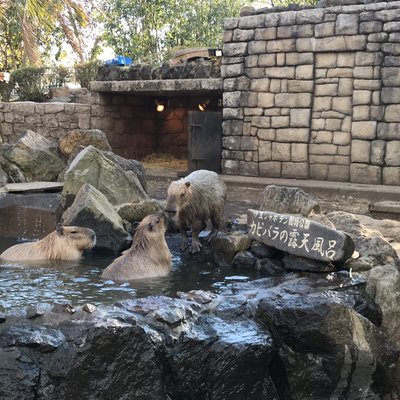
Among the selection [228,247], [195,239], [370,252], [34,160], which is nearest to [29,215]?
[34,160]

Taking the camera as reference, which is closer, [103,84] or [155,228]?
[155,228]

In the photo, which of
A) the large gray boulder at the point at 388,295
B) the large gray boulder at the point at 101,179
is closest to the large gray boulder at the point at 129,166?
the large gray boulder at the point at 101,179

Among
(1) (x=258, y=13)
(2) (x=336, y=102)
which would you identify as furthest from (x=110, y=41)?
(2) (x=336, y=102)

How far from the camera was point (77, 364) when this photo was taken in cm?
396

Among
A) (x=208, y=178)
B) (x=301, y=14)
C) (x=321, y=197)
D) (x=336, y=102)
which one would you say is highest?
(x=301, y=14)

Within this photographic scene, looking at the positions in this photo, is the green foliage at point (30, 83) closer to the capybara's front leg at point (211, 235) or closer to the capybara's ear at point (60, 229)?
the capybara's front leg at point (211, 235)

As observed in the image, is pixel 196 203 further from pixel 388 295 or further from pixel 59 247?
pixel 388 295

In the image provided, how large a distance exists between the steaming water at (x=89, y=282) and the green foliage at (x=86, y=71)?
9906mm

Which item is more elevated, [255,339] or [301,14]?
[301,14]

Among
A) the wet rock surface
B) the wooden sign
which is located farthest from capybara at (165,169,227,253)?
the wet rock surface

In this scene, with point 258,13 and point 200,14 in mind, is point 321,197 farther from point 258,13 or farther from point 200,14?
point 200,14

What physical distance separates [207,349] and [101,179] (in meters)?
4.62

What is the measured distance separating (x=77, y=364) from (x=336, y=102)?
864cm

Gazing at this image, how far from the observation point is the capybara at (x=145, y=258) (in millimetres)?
6363
